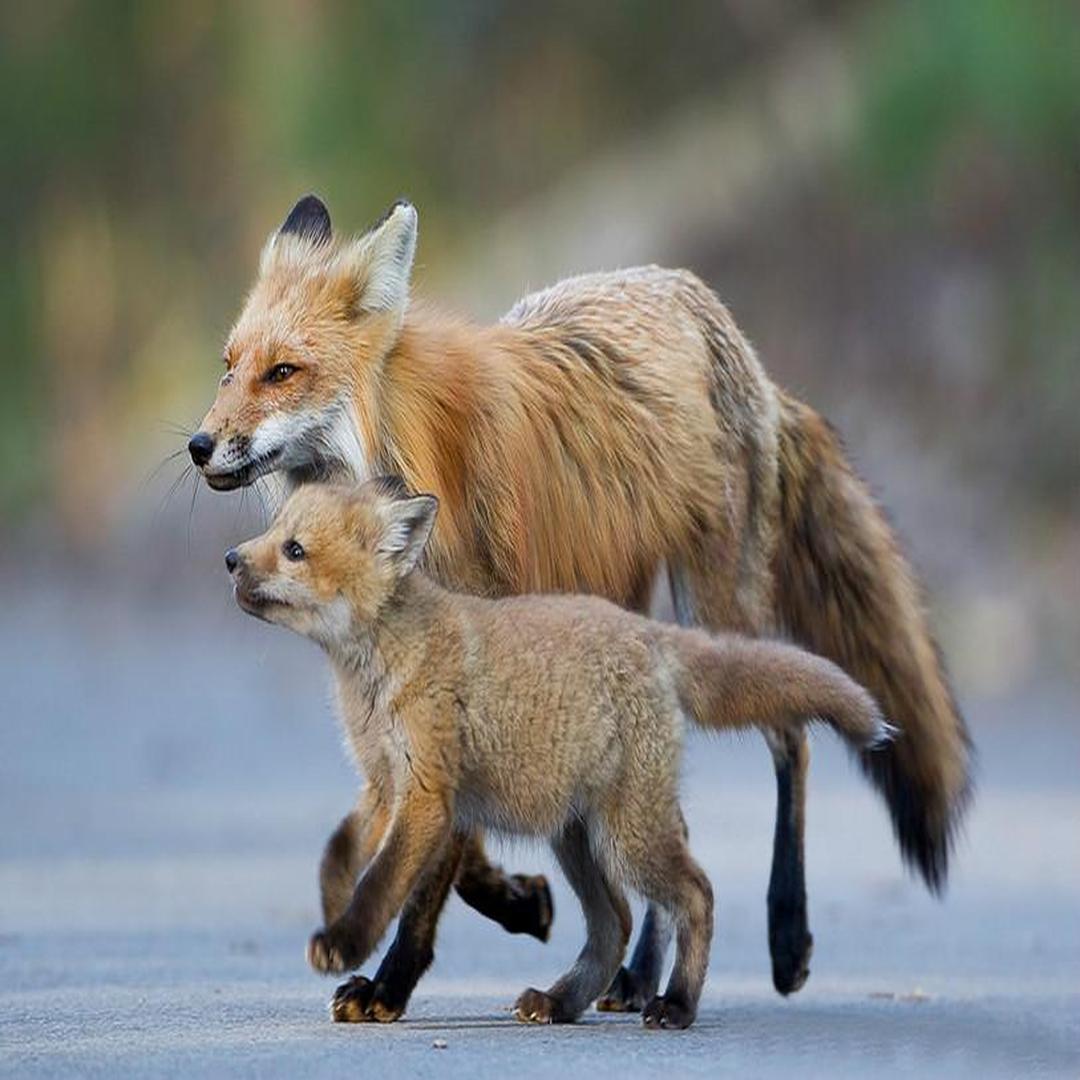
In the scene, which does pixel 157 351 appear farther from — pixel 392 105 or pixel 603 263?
pixel 603 263

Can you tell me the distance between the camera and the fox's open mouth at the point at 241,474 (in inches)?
405

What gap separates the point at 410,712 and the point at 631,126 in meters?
27.2

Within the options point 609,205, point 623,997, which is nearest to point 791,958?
point 623,997

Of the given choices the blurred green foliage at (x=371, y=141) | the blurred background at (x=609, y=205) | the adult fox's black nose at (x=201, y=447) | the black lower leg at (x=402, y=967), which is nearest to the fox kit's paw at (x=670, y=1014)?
the black lower leg at (x=402, y=967)

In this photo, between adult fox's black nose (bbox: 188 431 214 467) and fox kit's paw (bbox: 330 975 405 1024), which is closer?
fox kit's paw (bbox: 330 975 405 1024)

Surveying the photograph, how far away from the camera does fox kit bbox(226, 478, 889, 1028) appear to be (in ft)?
30.6

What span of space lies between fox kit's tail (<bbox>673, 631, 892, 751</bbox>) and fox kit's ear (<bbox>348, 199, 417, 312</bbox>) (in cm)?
172

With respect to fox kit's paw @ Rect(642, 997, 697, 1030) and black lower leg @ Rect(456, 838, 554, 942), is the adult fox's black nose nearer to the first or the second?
black lower leg @ Rect(456, 838, 554, 942)

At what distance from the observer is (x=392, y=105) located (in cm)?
3691

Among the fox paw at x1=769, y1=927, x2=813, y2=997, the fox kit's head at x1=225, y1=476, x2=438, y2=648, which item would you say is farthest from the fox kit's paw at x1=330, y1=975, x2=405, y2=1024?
the fox paw at x1=769, y1=927, x2=813, y2=997

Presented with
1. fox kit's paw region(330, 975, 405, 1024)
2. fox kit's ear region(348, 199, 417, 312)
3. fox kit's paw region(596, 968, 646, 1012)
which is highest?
fox kit's ear region(348, 199, 417, 312)

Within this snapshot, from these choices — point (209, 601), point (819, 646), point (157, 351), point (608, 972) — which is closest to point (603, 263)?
point (209, 601)

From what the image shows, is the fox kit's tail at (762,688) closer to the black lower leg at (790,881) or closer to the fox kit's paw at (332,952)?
the fox kit's paw at (332,952)

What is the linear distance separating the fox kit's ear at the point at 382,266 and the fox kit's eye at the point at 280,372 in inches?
14.6
